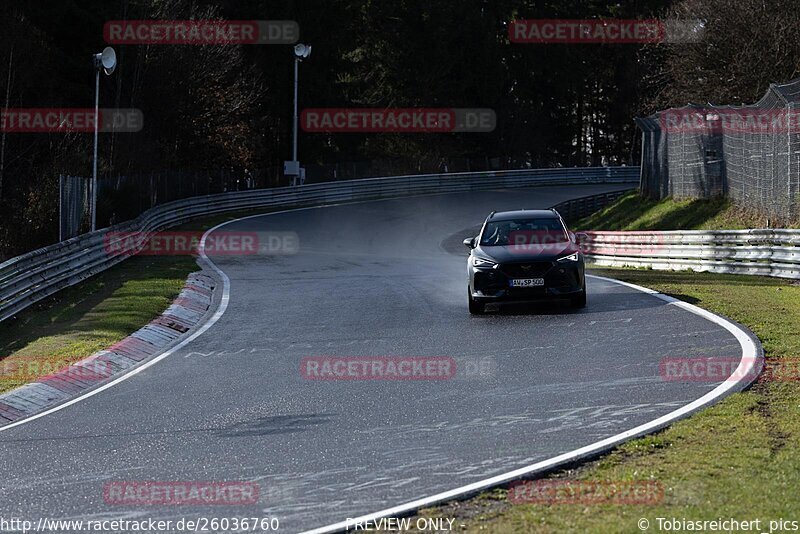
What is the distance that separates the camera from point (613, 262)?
30.5 m

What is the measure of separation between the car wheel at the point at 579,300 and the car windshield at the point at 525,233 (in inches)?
40.9

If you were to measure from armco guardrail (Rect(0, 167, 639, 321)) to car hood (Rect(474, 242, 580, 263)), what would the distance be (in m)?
8.06

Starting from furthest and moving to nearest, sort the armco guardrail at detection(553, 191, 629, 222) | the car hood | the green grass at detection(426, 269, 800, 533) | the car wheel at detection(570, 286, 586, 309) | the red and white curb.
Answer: the armco guardrail at detection(553, 191, 629, 222)
the car wheel at detection(570, 286, 586, 309)
the car hood
the red and white curb
the green grass at detection(426, 269, 800, 533)

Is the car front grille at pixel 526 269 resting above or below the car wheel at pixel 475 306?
above

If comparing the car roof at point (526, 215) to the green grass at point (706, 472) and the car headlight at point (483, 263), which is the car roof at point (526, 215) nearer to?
the car headlight at point (483, 263)

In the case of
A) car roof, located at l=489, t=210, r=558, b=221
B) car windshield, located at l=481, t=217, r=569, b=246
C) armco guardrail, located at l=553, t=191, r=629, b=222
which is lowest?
car windshield, located at l=481, t=217, r=569, b=246

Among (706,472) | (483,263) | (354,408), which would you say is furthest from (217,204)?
(706,472)

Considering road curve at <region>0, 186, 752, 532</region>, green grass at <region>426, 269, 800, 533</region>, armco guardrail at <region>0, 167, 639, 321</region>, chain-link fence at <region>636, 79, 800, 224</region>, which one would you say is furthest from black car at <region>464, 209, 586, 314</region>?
chain-link fence at <region>636, 79, 800, 224</region>

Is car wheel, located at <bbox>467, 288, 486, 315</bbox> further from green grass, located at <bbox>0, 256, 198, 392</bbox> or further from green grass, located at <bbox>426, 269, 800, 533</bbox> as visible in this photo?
green grass, located at <bbox>426, 269, 800, 533</bbox>

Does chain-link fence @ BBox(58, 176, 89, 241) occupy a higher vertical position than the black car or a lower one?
higher

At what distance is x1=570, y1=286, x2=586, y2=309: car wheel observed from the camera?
54.1 ft

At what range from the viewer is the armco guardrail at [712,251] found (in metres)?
21.3

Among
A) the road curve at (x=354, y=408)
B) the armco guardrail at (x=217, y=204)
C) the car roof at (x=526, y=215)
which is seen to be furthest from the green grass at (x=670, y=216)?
the armco guardrail at (x=217, y=204)

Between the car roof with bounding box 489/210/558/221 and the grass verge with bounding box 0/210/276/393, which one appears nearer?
the grass verge with bounding box 0/210/276/393
